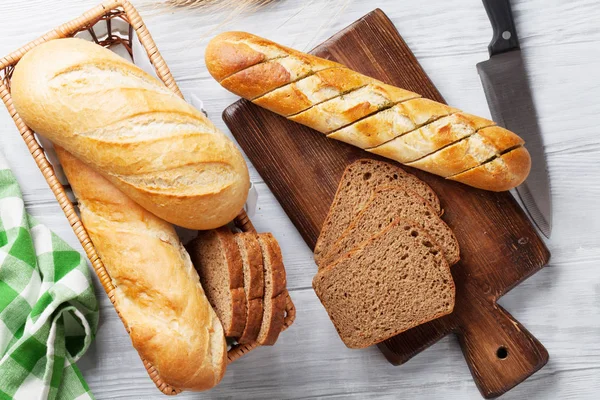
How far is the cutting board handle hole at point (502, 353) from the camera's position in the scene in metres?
2.15

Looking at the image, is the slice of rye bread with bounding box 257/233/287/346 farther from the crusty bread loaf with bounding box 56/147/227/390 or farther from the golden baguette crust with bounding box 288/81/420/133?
the golden baguette crust with bounding box 288/81/420/133

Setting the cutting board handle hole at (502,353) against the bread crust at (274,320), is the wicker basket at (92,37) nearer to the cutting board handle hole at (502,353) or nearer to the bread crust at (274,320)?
the bread crust at (274,320)

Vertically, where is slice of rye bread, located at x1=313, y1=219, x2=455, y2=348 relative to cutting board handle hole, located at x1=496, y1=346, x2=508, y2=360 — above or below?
above

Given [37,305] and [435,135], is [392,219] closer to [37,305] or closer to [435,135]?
[435,135]

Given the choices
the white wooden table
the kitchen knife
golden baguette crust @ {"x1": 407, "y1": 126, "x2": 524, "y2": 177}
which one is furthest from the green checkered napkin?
the kitchen knife

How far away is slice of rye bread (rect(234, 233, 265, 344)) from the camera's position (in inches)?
73.4

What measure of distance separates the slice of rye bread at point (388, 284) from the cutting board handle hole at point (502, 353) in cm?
28

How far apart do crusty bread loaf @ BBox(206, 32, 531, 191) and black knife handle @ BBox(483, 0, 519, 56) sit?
308 mm

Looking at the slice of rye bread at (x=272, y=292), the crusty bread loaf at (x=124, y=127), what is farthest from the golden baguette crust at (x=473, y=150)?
the crusty bread loaf at (x=124, y=127)

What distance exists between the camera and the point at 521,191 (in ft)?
7.04

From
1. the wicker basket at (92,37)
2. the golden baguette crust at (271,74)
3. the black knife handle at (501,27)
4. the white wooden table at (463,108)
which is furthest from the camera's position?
the white wooden table at (463,108)

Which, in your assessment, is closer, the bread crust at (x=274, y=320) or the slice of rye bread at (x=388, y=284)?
the bread crust at (x=274, y=320)

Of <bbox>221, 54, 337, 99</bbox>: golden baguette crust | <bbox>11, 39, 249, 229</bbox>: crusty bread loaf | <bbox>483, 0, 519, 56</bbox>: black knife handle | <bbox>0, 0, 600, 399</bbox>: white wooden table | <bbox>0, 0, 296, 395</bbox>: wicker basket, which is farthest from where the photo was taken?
<bbox>0, 0, 600, 399</bbox>: white wooden table

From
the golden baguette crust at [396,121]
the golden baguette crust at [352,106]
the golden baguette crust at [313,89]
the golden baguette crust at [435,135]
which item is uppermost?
the golden baguette crust at [313,89]
